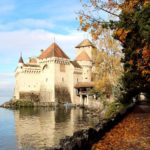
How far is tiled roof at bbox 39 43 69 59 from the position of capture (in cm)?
7938

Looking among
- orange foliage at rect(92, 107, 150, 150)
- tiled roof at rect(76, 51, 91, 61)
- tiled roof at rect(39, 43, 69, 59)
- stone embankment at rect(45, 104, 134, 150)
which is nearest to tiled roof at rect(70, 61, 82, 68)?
tiled roof at rect(76, 51, 91, 61)

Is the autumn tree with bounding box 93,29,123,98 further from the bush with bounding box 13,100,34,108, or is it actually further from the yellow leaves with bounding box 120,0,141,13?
the bush with bounding box 13,100,34,108

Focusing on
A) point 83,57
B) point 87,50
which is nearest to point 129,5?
point 83,57

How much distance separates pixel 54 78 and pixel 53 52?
6398mm

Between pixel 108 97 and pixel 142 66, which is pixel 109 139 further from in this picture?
pixel 108 97

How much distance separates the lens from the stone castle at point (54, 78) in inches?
3091

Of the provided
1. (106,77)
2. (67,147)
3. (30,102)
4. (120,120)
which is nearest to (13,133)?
(106,77)

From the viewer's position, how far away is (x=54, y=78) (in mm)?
78500

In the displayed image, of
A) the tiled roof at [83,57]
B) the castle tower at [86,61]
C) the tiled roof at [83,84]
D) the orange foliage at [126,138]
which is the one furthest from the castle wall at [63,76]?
the orange foliage at [126,138]

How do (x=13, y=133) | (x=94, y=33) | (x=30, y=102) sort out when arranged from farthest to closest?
(x=30, y=102), (x=13, y=133), (x=94, y=33)

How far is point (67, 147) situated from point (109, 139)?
3.63 metres

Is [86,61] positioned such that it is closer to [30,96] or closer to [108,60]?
[30,96]

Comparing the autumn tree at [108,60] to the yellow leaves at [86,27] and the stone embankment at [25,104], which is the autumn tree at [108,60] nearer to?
the yellow leaves at [86,27]

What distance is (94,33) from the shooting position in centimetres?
1427
